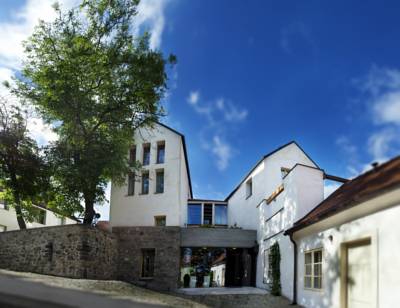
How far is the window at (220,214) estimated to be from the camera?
28.3 m

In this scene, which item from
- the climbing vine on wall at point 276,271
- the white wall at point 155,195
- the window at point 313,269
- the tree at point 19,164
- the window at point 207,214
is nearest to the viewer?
the window at point 313,269

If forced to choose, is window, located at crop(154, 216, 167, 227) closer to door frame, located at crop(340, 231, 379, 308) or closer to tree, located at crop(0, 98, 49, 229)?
tree, located at crop(0, 98, 49, 229)

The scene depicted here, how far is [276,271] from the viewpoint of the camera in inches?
661

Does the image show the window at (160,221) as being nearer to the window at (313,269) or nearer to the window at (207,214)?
the window at (207,214)

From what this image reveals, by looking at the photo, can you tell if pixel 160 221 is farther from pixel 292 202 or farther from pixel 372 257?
pixel 372 257

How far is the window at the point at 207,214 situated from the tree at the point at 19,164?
33.1 ft

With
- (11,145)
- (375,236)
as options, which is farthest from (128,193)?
(375,236)

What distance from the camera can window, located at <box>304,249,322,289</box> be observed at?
12367 millimetres

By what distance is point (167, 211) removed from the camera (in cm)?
2398

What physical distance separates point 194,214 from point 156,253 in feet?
19.2

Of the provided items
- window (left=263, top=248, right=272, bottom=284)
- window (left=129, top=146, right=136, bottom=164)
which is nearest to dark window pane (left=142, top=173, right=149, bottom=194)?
window (left=129, top=146, right=136, bottom=164)

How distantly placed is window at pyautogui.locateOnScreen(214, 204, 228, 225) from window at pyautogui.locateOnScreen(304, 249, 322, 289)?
48.6 ft

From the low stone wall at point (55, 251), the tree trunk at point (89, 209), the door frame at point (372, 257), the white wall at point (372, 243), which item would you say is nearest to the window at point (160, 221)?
the tree trunk at point (89, 209)

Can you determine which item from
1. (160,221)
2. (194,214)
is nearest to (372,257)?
(160,221)
